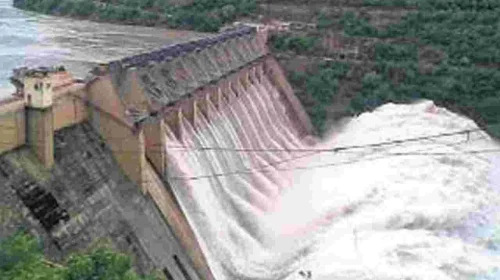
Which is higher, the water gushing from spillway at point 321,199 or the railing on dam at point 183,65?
the railing on dam at point 183,65

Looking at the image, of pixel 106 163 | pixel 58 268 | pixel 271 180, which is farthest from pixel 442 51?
pixel 58 268

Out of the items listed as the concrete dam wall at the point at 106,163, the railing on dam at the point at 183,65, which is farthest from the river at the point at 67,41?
the concrete dam wall at the point at 106,163

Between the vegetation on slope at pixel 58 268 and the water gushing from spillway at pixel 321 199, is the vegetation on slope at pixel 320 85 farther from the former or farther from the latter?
the vegetation on slope at pixel 58 268

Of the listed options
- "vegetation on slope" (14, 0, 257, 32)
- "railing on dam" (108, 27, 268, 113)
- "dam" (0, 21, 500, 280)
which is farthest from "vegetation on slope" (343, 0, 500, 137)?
"railing on dam" (108, 27, 268, 113)

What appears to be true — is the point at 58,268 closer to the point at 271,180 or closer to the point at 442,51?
the point at 271,180

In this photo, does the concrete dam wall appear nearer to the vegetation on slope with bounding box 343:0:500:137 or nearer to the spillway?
the spillway
